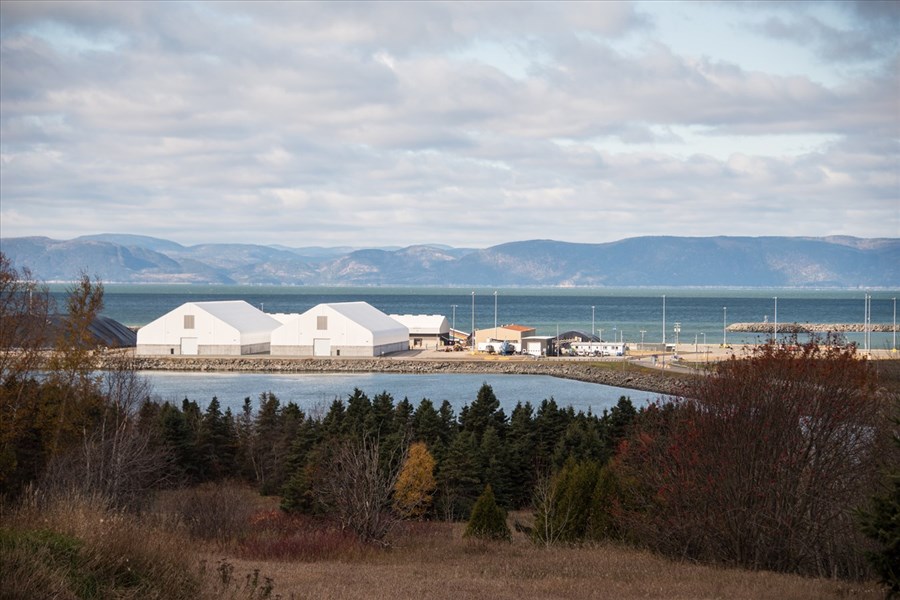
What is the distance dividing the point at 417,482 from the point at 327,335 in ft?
153

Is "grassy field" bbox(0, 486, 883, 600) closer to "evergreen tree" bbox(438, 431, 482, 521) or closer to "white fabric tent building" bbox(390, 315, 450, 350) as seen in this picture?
"evergreen tree" bbox(438, 431, 482, 521)

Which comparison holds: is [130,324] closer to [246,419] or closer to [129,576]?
[246,419]

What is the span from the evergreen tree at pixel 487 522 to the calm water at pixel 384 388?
26703 millimetres

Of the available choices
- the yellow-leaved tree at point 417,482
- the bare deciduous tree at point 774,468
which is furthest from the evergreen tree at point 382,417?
the bare deciduous tree at point 774,468

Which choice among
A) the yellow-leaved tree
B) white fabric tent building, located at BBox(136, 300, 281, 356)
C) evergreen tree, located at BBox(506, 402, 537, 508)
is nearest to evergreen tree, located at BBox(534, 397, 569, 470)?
evergreen tree, located at BBox(506, 402, 537, 508)

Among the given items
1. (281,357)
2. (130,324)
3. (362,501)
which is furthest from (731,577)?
(130,324)

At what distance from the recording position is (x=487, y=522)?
623 inches

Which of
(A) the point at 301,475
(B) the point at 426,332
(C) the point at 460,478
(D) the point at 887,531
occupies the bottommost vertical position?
(C) the point at 460,478

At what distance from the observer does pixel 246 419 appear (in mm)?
30797

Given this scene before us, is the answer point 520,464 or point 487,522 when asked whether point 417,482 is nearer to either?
point 520,464

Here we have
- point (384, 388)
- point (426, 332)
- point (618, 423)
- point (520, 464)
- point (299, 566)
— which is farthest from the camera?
point (426, 332)

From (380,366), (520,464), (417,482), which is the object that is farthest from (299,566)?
(380,366)

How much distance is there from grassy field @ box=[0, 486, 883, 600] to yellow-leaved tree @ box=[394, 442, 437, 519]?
15.8ft

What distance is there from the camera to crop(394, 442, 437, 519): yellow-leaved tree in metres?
21.8
